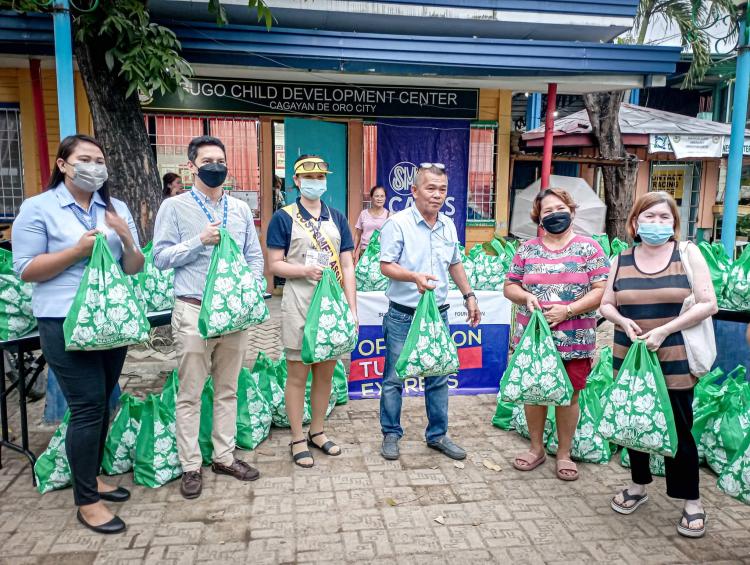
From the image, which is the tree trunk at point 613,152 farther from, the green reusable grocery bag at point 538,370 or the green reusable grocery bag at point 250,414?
the green reusable grocery bag at point 250,414

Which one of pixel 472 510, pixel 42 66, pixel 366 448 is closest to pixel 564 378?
pixel 472 510

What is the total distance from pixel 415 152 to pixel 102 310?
282 inches

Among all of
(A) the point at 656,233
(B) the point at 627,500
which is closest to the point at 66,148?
(A) the point at 656,233

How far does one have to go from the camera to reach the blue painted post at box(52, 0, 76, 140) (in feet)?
15.5

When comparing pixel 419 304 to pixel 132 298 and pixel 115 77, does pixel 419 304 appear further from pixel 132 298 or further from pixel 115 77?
pixel 115 77

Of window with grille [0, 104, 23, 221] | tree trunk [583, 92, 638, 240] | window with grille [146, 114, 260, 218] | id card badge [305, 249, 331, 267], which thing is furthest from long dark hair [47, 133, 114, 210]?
tree trunk [583, 92, 638, 240]

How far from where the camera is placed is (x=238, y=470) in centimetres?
376

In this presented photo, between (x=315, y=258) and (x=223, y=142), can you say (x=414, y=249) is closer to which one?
(x=315, y=258)

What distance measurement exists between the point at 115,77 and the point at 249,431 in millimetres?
3929

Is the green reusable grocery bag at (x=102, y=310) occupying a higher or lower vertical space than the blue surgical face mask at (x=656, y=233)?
lower

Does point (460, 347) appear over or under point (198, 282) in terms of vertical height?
under

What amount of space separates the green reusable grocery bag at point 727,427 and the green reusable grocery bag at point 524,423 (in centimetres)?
93

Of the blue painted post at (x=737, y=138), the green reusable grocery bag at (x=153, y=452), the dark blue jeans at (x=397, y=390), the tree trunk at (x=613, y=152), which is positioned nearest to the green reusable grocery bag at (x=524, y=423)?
the dark blue jeans at (x=397, y=390)

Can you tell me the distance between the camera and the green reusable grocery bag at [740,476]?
2.75 meters
